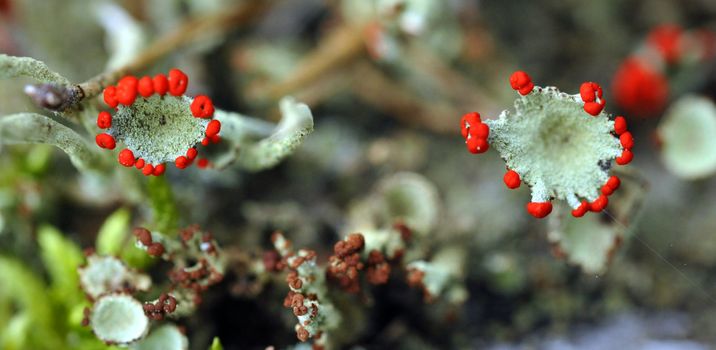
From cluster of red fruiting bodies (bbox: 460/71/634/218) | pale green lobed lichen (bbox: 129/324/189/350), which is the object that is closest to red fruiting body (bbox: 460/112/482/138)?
cluster of red fruiting bodies (bbox: 460/71/634/218)

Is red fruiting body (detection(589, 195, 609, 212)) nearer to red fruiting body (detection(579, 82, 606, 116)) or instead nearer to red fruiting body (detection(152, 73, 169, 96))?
red fruiting body (detection(579, 82, 606, 116))

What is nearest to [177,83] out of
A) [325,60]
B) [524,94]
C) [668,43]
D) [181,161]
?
[181,161]

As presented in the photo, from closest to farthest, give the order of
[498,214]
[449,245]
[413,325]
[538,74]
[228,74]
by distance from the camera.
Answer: [413,325] < [449,245] < [498,214] < [228,74] < [538,74]

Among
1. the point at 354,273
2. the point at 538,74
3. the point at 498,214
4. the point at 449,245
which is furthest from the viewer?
the point at 538,74

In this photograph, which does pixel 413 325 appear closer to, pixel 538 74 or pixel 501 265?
pixel 501 265

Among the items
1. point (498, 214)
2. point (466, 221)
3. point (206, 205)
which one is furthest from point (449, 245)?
point (206, 205)

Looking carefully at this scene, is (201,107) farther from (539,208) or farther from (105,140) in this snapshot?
(539,208)
